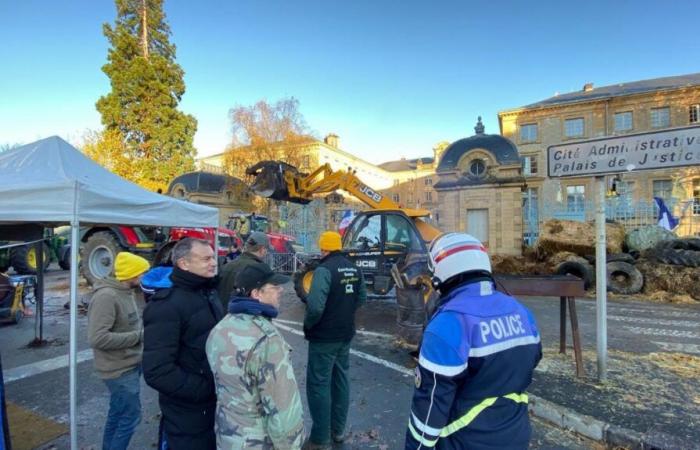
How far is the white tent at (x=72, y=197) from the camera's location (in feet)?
12.0

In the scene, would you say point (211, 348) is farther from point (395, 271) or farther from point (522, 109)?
point (522, 109)

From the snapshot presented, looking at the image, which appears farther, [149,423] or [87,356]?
[87,356]

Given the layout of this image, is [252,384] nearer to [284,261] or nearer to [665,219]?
[284,261]

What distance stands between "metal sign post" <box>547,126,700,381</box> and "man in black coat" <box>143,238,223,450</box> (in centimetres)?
447

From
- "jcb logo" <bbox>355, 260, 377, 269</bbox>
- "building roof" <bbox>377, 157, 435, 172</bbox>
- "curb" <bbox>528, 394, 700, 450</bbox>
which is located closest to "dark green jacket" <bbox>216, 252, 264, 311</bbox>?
"curb" <bbox>528, 394, 700, 450</bbox>

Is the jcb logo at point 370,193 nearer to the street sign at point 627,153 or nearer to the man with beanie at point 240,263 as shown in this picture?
the street sign at point 627,153

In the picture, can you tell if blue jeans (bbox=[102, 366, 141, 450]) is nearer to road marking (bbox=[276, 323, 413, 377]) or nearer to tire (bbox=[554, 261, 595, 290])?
road marking (bbox=[276, 323, 413, 377])

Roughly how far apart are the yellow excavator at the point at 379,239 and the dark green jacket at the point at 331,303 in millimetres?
2695

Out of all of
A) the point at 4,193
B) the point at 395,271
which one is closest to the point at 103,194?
the point at 4,193

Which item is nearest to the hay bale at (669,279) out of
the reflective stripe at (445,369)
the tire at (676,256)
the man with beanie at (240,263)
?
the tire at (676,256)

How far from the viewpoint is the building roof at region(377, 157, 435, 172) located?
80.8 meters

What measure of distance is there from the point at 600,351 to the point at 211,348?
15.1ft

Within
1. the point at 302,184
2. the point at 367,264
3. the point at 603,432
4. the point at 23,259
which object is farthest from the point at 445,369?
A: the point at 23,259

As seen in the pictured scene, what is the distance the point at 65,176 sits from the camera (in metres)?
3.95
